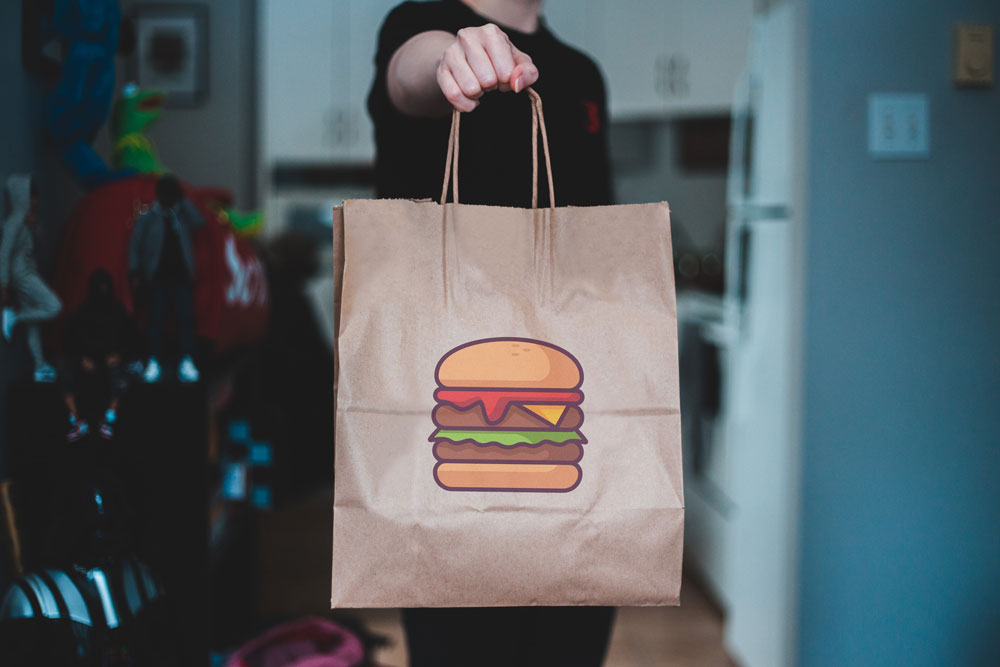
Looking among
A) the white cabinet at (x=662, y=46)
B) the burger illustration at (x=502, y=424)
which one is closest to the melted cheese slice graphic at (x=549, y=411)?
the burger illustration at (x=502, y=424)

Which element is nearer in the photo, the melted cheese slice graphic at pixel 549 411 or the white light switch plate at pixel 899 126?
the melted cheese slice graphic at pixel 549 411

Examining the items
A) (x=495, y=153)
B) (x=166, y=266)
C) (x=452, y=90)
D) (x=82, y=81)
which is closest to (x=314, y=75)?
(x=82, y=81)

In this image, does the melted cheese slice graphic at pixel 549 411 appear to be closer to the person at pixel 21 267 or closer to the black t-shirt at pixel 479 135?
the black t-shirt at pixel 479 135

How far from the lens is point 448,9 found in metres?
0.75

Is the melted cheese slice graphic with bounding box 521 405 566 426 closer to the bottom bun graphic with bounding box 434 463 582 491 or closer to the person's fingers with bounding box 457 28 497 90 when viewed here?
the bottom bun graphic with bounding box 434 463 582 491

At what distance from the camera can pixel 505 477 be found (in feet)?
1.93

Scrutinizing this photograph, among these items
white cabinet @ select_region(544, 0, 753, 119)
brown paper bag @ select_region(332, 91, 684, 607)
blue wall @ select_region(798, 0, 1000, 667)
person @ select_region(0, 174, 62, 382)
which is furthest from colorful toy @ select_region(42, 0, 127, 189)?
white cabinet @ select_region(544, 0, 753, 119)

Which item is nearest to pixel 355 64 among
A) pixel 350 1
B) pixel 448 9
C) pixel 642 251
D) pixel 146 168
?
pixel 350 1

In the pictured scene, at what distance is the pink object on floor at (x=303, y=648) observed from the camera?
1049 mm

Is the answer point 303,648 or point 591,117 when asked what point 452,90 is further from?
point 303,648

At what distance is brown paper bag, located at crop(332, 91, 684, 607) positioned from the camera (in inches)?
23.1

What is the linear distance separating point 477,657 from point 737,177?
1461mm

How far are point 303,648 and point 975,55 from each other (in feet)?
4.87

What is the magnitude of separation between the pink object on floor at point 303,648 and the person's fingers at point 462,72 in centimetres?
83
